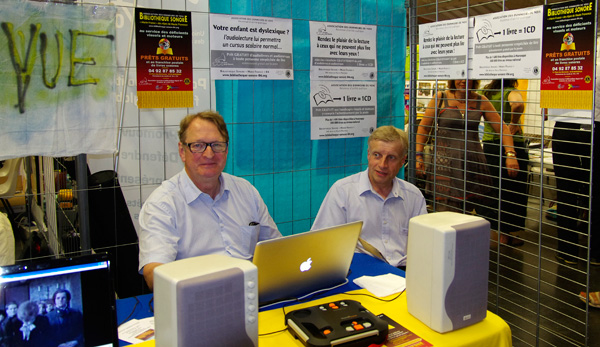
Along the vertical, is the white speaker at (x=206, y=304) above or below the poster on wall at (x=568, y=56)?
below

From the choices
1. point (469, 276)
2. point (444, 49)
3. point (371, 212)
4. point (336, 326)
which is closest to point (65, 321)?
point (336, 326)

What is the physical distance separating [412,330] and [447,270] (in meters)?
0.25

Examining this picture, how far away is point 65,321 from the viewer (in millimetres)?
1308

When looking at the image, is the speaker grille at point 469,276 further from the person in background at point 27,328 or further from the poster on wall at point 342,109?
the poster on wall at point 342,109

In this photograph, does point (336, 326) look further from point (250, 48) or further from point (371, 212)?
point (250, 48)

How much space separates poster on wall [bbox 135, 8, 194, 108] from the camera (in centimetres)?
260

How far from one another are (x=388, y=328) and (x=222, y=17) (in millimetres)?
2042

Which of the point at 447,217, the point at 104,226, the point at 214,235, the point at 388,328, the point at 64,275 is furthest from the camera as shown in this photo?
the point at 104,226

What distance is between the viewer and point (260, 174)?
10.5 feet

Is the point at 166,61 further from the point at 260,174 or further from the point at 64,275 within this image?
the point at 64,275

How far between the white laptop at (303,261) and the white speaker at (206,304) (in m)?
0.35

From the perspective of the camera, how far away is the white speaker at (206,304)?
50.1 inches

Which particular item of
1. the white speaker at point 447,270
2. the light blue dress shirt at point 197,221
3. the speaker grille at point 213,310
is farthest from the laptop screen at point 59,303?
the white speaker at point 447,270

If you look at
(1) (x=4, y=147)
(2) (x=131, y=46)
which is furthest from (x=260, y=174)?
(1) (x=4, y=147)
